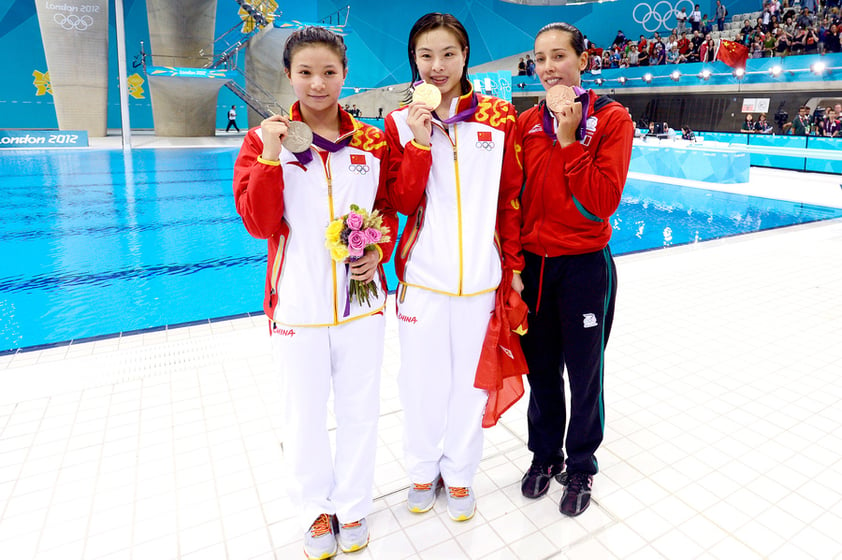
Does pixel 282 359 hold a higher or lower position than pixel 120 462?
higher

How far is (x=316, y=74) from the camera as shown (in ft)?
4.66

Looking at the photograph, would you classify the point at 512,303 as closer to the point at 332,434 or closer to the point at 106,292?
the point at 332,434

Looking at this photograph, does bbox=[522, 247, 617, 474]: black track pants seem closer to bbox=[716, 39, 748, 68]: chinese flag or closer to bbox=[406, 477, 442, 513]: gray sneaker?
bbox=[406, 477, 442, 513]: gray sneaker

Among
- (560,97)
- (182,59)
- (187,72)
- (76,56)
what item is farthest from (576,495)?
(182,59)

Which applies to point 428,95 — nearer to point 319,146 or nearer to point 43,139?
point 319,146

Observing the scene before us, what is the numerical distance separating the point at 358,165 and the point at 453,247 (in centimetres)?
38

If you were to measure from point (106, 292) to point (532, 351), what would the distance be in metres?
4.08

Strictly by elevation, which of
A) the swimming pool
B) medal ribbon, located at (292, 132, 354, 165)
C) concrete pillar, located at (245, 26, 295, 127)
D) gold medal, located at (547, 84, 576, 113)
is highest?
concrete pillar, located at (245, 26, 295, 127)

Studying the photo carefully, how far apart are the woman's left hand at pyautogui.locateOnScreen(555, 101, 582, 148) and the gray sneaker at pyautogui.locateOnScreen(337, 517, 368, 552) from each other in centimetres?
132

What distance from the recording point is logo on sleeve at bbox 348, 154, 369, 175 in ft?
5.03

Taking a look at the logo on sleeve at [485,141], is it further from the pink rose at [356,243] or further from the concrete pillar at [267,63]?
the concrete pillar at [267,63]

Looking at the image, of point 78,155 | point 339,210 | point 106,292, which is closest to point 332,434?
point 339,210

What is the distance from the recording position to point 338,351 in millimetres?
1577

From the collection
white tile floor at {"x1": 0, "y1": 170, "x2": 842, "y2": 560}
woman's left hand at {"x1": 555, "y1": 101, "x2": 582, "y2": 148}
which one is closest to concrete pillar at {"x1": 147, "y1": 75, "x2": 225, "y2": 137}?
white tile floor at {"x1": 0, "y1": 170, "x2": 842, "y2": 560}
